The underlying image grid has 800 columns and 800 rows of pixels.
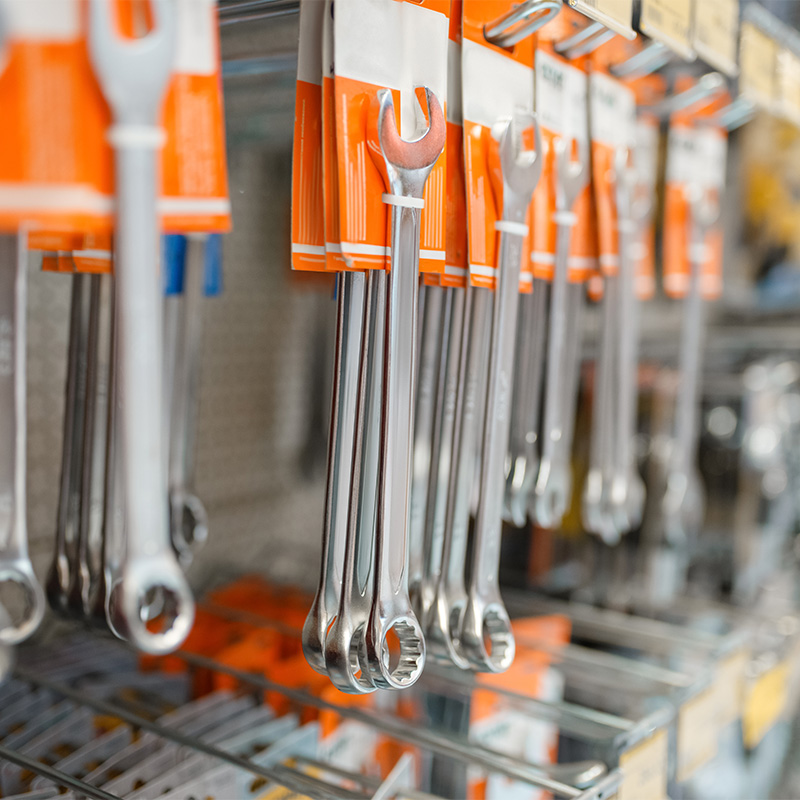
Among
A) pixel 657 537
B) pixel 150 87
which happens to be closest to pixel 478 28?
pixel 150 87

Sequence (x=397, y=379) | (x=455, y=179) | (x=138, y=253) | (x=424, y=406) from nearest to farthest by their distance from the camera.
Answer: (x=138, y=253)
(x=397, y=379)
(x=455, y=179)
(x=424, y=406)

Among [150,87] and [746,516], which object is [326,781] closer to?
[150,87]

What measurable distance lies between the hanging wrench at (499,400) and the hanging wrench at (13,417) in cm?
33

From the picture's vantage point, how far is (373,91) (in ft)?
1.82

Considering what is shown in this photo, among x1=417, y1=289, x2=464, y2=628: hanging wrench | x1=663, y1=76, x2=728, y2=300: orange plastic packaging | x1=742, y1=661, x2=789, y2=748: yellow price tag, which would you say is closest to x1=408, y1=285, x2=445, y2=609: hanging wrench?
x1=417, y1=289, x2=464, y2=628: hanging wrench

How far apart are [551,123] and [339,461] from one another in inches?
15.6

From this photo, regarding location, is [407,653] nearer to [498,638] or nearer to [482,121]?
[498,638]

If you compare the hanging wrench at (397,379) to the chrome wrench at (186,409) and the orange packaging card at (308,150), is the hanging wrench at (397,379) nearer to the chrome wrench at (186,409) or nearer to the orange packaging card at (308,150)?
the orange packaging card at (308,150)

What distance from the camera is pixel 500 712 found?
0.93 metres

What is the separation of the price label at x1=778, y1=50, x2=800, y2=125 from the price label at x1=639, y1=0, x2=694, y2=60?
0.92 feet

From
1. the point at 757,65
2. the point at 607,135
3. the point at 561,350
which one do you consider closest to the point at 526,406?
the point at 561,350

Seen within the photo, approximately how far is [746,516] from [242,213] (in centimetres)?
103

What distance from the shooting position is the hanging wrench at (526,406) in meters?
0.85

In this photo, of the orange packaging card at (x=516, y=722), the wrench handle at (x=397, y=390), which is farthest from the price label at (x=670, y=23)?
the orange packaging card at (x=516, y=722)
